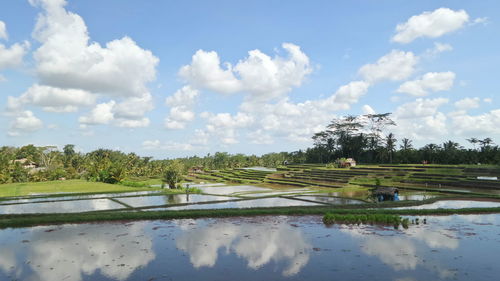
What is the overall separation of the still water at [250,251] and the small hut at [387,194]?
7.31 meters

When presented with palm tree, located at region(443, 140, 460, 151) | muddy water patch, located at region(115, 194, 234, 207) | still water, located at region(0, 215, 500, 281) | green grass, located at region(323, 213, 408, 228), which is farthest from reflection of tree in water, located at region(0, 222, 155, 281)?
palm tree, located at region(443, 140, 460, 151)

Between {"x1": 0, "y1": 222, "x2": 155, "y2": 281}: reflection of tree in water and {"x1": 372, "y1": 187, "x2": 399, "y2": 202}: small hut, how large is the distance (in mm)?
16758

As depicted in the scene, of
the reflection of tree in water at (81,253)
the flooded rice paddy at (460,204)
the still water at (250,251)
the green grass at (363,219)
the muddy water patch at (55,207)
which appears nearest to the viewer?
the still water at (250,251)

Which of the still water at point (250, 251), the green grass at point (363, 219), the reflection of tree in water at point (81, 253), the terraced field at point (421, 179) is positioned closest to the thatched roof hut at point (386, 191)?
the terraced field at point (421, 179)

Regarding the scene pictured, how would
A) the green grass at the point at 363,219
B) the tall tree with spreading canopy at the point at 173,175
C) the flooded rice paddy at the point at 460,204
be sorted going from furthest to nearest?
1. the tall tree with spreading canopy at the point at 173,175
2. the flooded rice paddy at the point at 460,204
3. the green grass at the point at 363,219

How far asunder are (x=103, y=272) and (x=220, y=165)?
257ft

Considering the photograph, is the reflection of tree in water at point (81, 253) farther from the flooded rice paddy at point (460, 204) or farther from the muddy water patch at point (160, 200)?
the flooded rice paddy at point (460, 204)

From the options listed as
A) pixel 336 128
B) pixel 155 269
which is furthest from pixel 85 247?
pixel 336 128

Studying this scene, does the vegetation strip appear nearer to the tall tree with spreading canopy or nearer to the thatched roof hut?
the thatched roof hut

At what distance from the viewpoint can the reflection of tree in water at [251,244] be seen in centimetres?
941

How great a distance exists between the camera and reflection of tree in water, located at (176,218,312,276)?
30.9 feet

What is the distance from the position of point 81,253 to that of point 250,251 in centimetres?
563

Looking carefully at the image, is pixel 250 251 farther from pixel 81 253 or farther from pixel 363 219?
pixel 363 219

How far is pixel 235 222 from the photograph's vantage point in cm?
1509
